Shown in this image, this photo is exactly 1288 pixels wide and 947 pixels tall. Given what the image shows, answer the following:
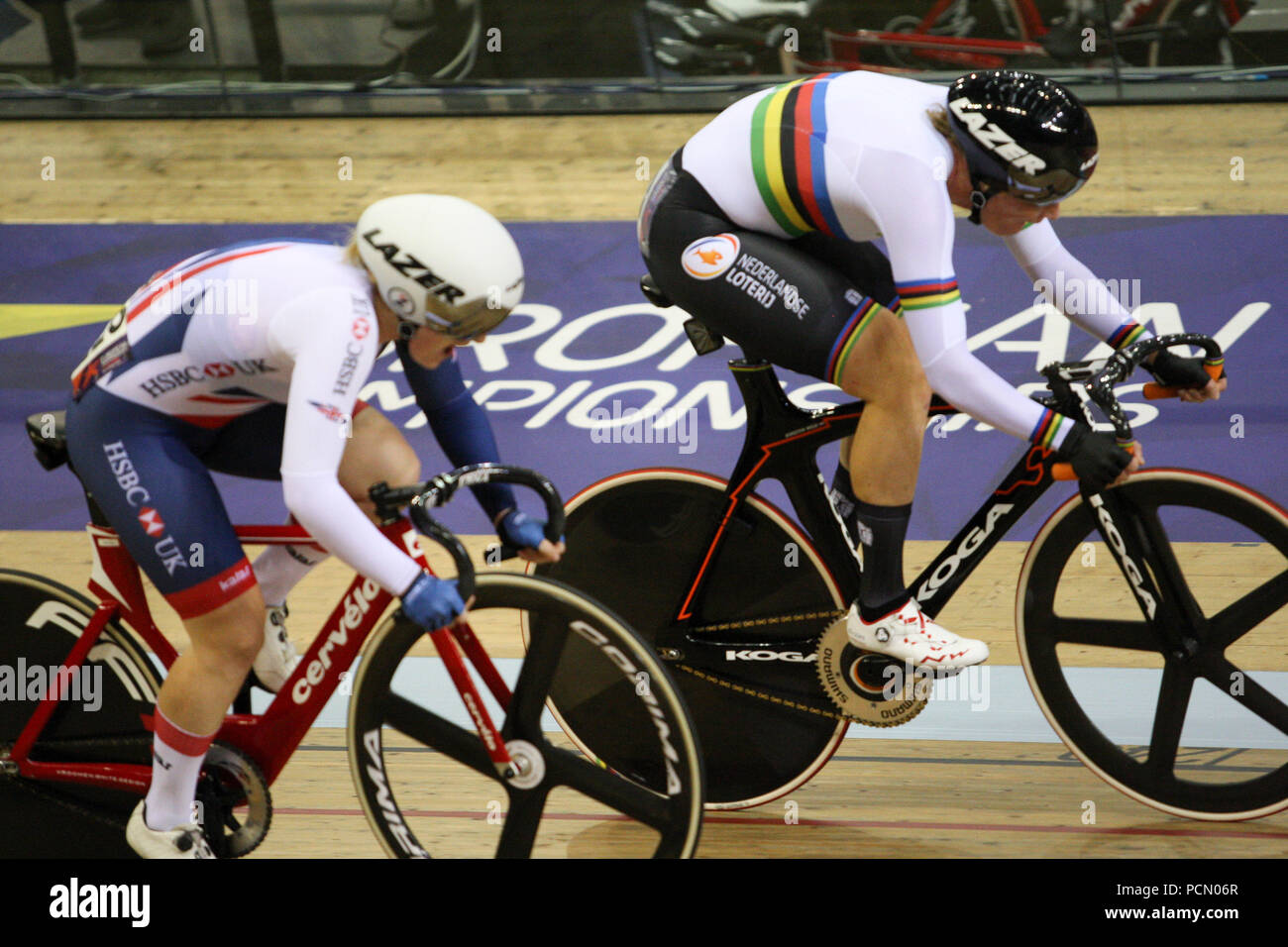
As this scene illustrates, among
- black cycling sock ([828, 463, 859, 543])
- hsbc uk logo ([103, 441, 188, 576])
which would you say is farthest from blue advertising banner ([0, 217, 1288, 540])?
hsbc uk logo ([103, 441, 188, 576])

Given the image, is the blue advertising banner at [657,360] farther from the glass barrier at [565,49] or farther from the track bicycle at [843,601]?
the glass barrier at [565,49]

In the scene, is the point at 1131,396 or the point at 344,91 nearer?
the point at 1131,396

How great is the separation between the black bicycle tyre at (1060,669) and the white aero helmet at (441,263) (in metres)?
1.25

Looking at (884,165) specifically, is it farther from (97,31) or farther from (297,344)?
(97,31)

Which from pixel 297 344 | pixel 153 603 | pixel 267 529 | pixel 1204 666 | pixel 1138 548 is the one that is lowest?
pixel 153 603

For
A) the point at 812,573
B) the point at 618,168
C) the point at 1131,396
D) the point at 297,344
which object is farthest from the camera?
the point at 618,168

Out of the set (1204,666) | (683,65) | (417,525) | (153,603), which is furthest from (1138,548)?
(683,65)

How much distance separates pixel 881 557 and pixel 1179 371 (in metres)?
0.68

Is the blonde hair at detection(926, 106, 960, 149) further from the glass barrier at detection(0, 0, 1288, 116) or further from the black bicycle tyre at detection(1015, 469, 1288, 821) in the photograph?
the glass barrier at detection(0, 0, 1288, 116)

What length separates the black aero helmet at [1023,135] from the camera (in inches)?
98.1

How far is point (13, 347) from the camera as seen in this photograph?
546 centimetres

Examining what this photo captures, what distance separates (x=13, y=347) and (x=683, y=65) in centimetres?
440

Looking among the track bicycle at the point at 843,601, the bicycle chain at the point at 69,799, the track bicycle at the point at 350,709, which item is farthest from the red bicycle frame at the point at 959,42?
the bicycle chain at the point at 69,799

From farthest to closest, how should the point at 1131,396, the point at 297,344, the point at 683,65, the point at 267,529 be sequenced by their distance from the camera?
the point at 683,65, the point at 1131,396, the point at 267,529, the point at 297,344
